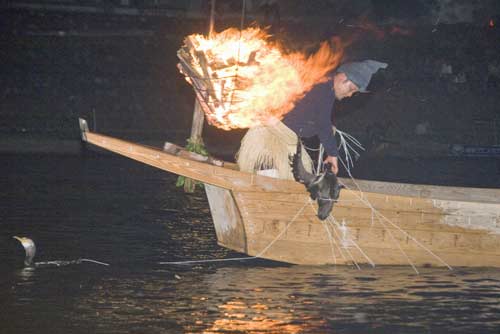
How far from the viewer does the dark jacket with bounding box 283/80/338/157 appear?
1202cm

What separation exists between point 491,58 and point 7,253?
19803mm

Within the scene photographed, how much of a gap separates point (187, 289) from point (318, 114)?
2.29 metres

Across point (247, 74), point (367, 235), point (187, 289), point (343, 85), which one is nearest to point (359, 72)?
point (343, 85)

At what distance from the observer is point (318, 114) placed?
12.0 m

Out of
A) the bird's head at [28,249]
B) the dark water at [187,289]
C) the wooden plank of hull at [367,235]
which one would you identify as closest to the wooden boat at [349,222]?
the wooden plank of hull at [367,235]

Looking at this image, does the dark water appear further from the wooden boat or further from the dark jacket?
the dark jacket

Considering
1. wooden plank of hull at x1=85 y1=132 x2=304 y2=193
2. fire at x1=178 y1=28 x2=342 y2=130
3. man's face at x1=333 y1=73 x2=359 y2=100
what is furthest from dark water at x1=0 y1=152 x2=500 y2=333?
man's face at x1=333 y1=73 x2=359 y2=100

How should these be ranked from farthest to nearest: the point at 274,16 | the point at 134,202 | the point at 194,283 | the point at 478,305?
the point at 274,16 < the point at 134,202 < the point at 194,283 < the point at 478,305

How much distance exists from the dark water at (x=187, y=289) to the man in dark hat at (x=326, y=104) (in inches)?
55.5

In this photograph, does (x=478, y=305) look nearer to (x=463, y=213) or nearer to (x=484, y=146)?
(x=463, y=213)

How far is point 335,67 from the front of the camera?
12.3m

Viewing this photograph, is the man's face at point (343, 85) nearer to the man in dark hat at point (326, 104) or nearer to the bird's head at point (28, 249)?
the man in dark hat at point (326, 104)

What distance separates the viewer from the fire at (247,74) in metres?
11.9

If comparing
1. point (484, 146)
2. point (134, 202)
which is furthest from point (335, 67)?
point (484, 146)
